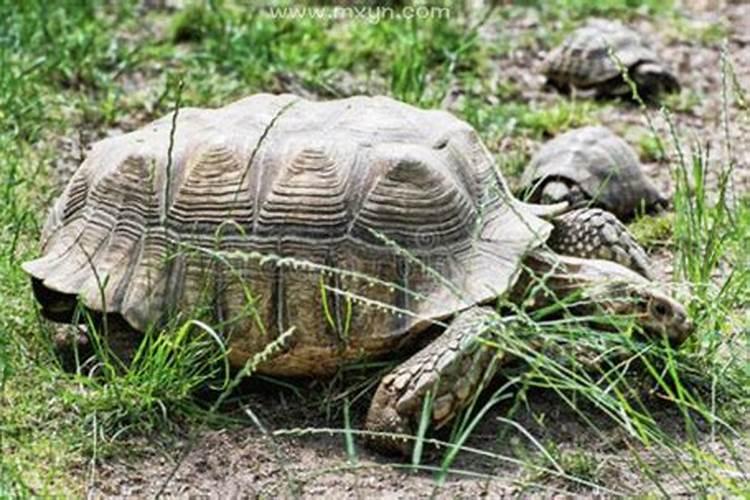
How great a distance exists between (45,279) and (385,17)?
3763 millimetres

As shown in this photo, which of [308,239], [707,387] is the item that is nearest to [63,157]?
[308,239]

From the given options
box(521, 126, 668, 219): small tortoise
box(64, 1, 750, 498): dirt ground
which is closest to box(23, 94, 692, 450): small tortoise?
box(64, 1, 750, 498): dirt ground

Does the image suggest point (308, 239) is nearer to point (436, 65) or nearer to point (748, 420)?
point (748, 420)

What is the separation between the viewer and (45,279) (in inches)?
153

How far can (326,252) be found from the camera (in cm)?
370

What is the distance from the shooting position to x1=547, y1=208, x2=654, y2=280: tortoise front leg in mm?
4145

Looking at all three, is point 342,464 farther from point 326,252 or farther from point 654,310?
point 654,310

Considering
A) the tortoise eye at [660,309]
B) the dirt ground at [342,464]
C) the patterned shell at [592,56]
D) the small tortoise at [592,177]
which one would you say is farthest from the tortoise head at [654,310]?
the patterned shell at [592,56]


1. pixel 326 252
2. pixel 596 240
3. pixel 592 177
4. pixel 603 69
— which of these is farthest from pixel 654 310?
pixel 603 69

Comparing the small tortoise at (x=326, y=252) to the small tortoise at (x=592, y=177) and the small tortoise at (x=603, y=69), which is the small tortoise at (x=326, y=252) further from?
the small tortoise at (x=603, y=69)

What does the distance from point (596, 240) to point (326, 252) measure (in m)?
0.92

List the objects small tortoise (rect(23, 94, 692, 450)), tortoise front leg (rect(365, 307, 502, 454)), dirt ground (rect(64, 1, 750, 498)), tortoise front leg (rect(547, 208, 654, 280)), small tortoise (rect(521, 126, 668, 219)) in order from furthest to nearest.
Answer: small tortoise (rect(521, 126, 668, 219)) → tortoise front leg (rect(547, 208, 654, 280)) → small tortoise (rect(23, 94, 692, 450)) → tortoise front leg (rect(365, 307, 502, 454)) → dirt ground (rect(64, 1, 750, 498))

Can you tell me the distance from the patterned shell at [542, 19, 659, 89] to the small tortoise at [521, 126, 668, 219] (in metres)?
1.30

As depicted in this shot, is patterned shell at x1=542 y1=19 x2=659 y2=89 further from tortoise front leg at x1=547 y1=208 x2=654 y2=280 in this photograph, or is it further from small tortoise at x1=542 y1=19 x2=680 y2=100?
tortoise front leg at x1=547 y1=208 x2=654 y2=280
